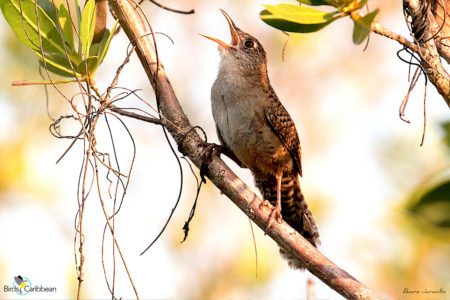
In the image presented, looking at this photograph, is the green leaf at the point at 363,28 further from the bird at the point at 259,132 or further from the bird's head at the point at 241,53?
the bird's head at the point at 241,53

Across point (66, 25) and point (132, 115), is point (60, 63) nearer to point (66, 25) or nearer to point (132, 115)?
point (66, 25)

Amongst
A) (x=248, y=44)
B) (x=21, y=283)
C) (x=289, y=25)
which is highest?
(x=248, y=44)

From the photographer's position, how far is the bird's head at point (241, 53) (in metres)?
4.36

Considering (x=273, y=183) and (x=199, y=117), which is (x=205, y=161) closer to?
(x=273, y=183)

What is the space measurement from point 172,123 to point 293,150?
6.66ft

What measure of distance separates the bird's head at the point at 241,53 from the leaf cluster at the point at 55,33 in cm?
213

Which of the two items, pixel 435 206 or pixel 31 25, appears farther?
pixel 31 25

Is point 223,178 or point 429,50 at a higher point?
point 429,50

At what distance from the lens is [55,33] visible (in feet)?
7.19

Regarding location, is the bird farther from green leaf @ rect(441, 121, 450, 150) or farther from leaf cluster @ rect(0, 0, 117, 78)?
green leaf @ rect(441, 121, 450, 150)

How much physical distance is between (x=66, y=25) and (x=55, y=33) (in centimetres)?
10

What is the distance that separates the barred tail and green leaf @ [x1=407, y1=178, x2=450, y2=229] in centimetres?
322

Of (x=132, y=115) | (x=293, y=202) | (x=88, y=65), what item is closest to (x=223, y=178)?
(x=132, y=115)

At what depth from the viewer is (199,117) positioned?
5.47m
